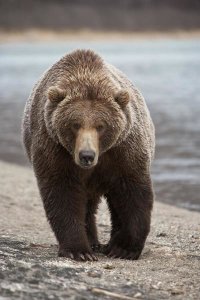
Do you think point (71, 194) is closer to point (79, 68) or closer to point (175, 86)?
point (79, 68)

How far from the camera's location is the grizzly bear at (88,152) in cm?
617

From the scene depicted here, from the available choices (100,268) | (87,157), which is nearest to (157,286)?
(100,268)

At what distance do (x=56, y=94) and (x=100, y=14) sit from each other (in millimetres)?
96331

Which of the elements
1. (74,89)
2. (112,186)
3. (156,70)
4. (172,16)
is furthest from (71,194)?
(172,16)

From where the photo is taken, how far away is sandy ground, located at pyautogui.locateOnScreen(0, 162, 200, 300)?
4.96 m

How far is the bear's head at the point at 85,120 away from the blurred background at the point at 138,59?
432 cm

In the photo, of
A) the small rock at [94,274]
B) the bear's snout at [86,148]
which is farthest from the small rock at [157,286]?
the bear's snout at [86,148]

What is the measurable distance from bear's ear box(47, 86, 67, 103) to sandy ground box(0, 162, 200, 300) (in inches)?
46.0

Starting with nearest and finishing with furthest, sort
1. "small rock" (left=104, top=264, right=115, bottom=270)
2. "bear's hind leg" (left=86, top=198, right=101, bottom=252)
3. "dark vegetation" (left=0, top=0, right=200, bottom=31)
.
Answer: "small rock" (left=104, top=264, right=115, bottom=270), "bear's hind leg" (left=86, top=198, right=101, bottom=252), "dark vegetation" (left=0, top=0, right=200, bottom=31)

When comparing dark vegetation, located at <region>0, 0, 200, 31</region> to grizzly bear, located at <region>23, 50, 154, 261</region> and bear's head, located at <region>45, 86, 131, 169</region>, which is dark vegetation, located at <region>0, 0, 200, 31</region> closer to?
grizzly bear, located at <region>23, 50, 154, 261</region>

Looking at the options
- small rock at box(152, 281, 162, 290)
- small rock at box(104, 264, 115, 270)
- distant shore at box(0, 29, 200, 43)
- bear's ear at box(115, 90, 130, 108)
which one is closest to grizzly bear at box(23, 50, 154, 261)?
bear's ear at box(115, 90, 130, 108)

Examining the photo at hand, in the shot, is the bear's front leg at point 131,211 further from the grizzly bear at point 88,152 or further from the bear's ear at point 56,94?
the bear's ear at point 56,94

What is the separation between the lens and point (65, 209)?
21.4 ft

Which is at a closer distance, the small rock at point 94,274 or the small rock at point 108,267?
the small rock at point 94,274
